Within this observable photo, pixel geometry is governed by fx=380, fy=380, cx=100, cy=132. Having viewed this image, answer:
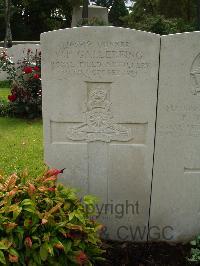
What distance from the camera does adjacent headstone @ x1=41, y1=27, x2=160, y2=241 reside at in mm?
3178

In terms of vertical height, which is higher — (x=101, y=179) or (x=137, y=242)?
(x=101, y=179)

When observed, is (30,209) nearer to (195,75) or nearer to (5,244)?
(5,244)

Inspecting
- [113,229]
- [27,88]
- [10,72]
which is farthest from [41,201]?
[10,72]

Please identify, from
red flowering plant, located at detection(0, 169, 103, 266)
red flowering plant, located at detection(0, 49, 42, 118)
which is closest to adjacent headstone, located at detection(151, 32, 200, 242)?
red flowering plant, located at detection(0, 169, 103, 266)

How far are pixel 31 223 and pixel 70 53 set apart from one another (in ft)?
4.73

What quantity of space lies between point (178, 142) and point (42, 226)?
1460 mm

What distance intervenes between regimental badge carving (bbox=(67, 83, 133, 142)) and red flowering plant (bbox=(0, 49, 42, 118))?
534cm

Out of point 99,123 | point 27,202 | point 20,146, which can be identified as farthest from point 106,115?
point 20,146

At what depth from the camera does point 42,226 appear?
2.61 metres

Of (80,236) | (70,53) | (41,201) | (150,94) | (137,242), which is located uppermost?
(70,53)

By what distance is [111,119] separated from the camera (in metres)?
3.34

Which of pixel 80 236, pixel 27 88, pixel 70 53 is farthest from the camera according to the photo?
pixel 27 88

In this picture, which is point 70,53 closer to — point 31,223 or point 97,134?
point 97,134

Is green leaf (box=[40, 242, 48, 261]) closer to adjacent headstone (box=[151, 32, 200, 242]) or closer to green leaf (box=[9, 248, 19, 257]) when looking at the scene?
green leaf (box=[9, 248, 19, 257])
